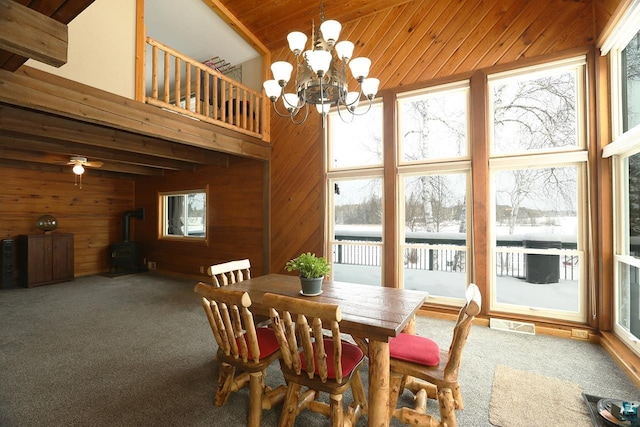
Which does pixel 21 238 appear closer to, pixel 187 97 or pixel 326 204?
pixel 187 97

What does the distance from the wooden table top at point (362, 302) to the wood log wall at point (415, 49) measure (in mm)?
2131

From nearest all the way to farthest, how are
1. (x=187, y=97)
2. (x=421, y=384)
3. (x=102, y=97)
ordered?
1. (x=421, y=384)
2. (x=102, y=97)
3. (x=187, y=97)

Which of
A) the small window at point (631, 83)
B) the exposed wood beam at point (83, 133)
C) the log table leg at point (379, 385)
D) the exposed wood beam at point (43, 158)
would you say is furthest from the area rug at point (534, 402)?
the exposed wood beam at point (43, 158)

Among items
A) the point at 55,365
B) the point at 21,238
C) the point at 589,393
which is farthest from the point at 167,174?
the point at 589,393

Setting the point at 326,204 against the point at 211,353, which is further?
the point at 326,204

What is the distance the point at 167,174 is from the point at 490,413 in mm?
7242

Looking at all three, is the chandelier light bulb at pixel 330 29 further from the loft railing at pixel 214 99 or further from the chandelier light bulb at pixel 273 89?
the loft railing at pixel 214 99

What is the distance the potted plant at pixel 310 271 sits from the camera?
213 centimetres

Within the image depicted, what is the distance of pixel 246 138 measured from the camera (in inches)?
187

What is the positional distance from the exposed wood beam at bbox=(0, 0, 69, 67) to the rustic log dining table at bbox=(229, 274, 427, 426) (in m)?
2.00

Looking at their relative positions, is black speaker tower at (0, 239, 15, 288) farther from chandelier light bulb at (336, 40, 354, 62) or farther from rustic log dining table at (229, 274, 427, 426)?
chandelier light bulb at (336, 40, 354, 62)

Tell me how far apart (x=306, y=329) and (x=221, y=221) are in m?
4.79

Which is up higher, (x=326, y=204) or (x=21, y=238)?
(x=326, y=204)

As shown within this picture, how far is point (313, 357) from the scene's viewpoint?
154cm
